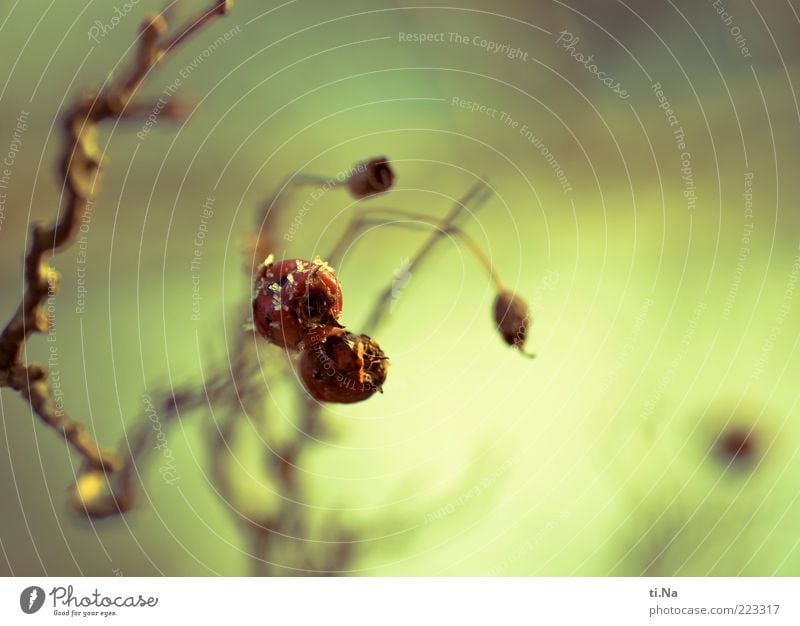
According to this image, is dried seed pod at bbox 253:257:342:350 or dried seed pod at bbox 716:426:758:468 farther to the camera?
dried seed pod at bbox 716:426:758:468

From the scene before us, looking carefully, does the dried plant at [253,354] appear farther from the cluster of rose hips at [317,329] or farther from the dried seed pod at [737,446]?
the dried seed pod at [737,446]

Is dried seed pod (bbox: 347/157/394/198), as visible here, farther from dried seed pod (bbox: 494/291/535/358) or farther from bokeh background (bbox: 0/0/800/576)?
dried seed pod (bbox: 494/291/535/358)

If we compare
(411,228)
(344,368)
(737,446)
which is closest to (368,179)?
(411,228)

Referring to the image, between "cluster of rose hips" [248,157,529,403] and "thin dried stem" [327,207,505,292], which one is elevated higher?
"thin dried stem" [327,207,505,292]
